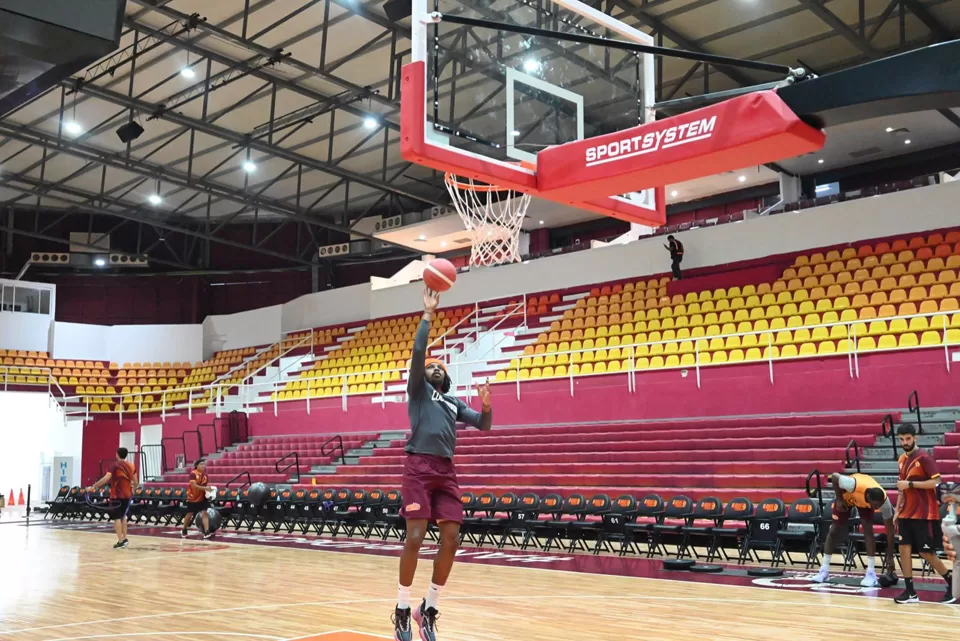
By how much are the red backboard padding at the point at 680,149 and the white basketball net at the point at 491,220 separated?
689cm

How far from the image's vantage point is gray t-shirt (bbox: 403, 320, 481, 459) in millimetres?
5117

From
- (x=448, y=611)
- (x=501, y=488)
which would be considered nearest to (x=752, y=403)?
(x=501, y=488)

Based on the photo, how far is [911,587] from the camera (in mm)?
6875

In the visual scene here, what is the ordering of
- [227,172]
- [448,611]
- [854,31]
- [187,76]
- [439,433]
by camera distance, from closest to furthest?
[439,433] < [448,611] < [854,31] < [187,76] < [227,172]

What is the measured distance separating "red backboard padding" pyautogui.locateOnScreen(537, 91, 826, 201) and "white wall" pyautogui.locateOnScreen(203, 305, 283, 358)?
21.1m

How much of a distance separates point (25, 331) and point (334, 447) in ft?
44.7

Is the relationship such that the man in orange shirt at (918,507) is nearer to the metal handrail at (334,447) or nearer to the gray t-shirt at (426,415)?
the gray t-shirt at (426,415)

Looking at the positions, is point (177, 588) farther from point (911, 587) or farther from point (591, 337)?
point (591, 337)

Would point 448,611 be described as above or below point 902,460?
below

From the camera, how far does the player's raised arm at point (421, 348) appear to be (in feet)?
16.5

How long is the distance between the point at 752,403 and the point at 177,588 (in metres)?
9.26

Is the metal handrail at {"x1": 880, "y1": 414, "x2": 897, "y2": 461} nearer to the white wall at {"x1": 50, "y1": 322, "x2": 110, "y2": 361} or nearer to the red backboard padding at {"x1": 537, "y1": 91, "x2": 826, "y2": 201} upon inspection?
the red backboard padding at {"x1": 537, "y1": 91, "x2": 826, "y2": 201}

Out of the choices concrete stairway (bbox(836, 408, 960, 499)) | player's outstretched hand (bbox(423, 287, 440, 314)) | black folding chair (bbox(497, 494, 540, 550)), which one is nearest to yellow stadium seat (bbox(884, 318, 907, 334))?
concrete stairway (bbox(836, 408, 960, 499))

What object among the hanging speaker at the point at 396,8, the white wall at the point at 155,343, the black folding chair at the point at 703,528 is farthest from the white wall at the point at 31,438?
the black folding chair at the point at 703,528
